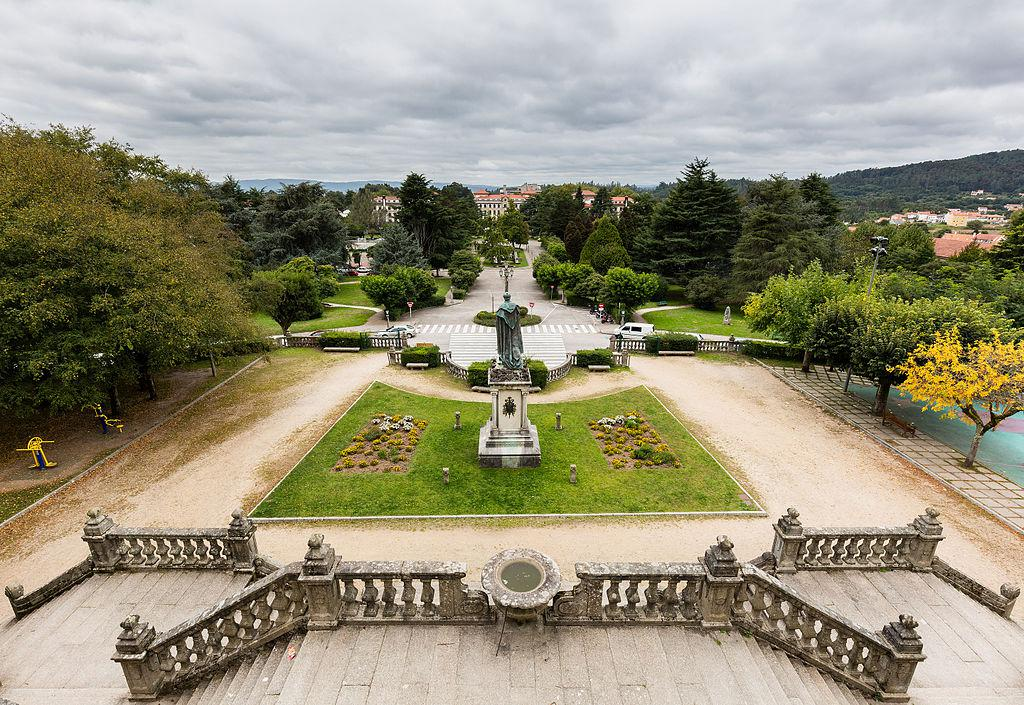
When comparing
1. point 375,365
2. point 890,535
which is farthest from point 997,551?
point 375,365

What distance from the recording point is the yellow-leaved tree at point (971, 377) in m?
15.8

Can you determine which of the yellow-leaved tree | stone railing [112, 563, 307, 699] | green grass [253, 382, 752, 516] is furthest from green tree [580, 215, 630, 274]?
stone railing [112, 563, 307, 699]

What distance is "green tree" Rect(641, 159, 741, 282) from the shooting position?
155 feet

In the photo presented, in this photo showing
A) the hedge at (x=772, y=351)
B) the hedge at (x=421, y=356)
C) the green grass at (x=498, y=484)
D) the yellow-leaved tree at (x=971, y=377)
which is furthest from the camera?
the hedge at (x=772, y=351)

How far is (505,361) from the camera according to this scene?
56.0 ft

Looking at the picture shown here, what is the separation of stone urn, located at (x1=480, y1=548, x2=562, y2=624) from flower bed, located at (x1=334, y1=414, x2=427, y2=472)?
32.3 feet

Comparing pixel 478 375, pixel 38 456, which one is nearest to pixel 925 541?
pixel 478 375

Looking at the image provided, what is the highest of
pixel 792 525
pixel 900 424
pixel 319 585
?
pixel 319 585

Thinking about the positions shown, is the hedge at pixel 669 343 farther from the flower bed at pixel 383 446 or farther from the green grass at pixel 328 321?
the green grass at pixel 328 321


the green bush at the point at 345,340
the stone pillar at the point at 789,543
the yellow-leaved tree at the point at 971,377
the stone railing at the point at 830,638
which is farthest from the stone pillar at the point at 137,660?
the green bush at the point at 345,340

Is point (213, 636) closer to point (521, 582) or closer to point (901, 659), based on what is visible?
point (521, 582)

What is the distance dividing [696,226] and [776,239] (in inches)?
308

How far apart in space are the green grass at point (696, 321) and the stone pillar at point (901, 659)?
3309cm

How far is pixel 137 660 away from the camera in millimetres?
6992
